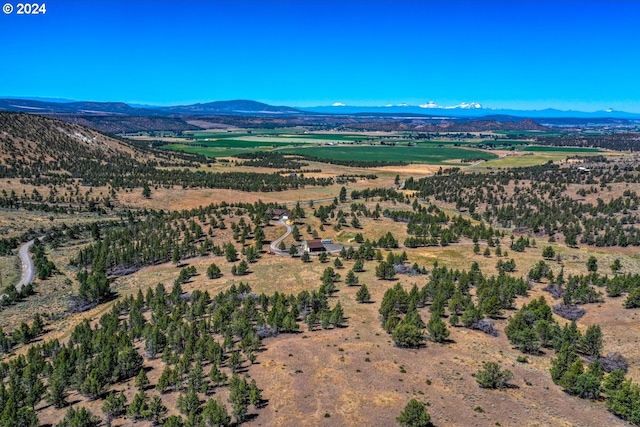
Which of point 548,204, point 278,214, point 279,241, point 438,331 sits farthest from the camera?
point 548,204

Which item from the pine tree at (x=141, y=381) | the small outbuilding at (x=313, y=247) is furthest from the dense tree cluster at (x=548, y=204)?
the pine tree at (x=141, y=381)

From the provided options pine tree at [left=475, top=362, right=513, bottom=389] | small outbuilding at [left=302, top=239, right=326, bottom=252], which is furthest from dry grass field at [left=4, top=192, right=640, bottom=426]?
small outbuilding at [left=302, top=239, right=326, bottom=252]

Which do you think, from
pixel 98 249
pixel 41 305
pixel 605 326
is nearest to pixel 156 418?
pixel 41 305

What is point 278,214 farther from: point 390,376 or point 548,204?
point 390,376

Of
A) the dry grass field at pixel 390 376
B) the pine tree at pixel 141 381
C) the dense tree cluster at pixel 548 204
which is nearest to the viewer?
the dry grass field at pixel 390 376

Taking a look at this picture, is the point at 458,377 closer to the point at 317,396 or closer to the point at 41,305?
the point at 317,396

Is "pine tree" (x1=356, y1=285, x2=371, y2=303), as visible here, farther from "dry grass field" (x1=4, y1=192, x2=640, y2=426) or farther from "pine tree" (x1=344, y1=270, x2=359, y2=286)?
"pine tree" (x1=344, y1=270, x2=359, y2=286)

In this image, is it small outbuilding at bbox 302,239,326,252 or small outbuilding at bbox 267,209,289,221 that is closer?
small outbuilding at bbox 302,239,326,252

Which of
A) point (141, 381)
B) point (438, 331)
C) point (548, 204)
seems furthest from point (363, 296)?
point (548, 204)

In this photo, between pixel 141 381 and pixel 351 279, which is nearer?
pixel 141 381

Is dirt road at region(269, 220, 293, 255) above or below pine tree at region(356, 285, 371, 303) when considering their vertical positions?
below

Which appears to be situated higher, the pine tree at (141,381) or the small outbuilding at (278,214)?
the small outbuilding at (278,214)

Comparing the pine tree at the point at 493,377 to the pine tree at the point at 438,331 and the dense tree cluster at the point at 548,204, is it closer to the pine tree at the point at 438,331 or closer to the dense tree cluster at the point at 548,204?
Answer: the pine tree at the point at 438,331
